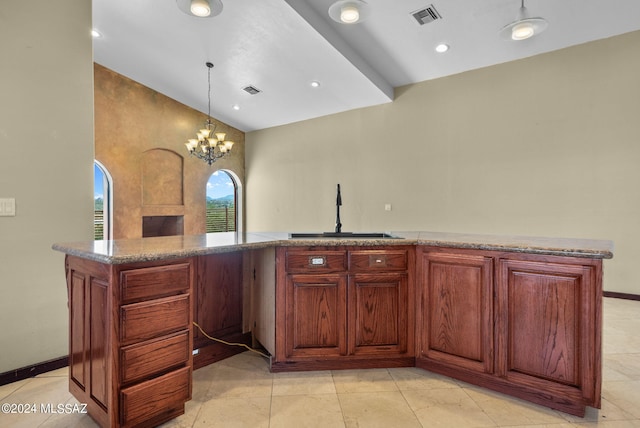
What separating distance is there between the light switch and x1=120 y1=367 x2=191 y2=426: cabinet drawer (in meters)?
1.52

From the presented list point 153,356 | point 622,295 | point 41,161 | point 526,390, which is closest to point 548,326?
point 526,390

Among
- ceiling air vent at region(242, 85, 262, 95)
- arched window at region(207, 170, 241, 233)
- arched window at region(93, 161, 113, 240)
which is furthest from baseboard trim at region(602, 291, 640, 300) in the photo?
arched window at region(93, 161, 113, 240)

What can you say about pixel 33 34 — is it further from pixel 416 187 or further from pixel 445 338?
pixel 416 187

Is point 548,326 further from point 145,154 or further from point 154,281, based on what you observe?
point 145,154

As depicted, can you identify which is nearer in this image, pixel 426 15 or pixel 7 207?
pixel 7 207

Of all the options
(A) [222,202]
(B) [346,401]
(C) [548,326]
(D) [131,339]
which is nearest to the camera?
(D) [131,339]

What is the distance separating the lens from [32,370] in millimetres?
2146

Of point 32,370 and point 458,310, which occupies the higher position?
point 458,310

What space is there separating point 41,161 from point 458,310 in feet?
9.58

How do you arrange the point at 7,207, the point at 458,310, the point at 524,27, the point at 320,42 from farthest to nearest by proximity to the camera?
the point at 320,42 → the point at 524,27 → the point at 7,207 → the point at 458,310

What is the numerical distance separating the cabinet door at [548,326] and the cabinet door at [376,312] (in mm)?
587

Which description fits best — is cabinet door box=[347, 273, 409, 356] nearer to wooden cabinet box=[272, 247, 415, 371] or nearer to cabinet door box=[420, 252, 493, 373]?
wooden cabinet box=[272, 247, 415, 371]

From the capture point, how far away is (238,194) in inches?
315

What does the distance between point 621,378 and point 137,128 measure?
23.0 ft
